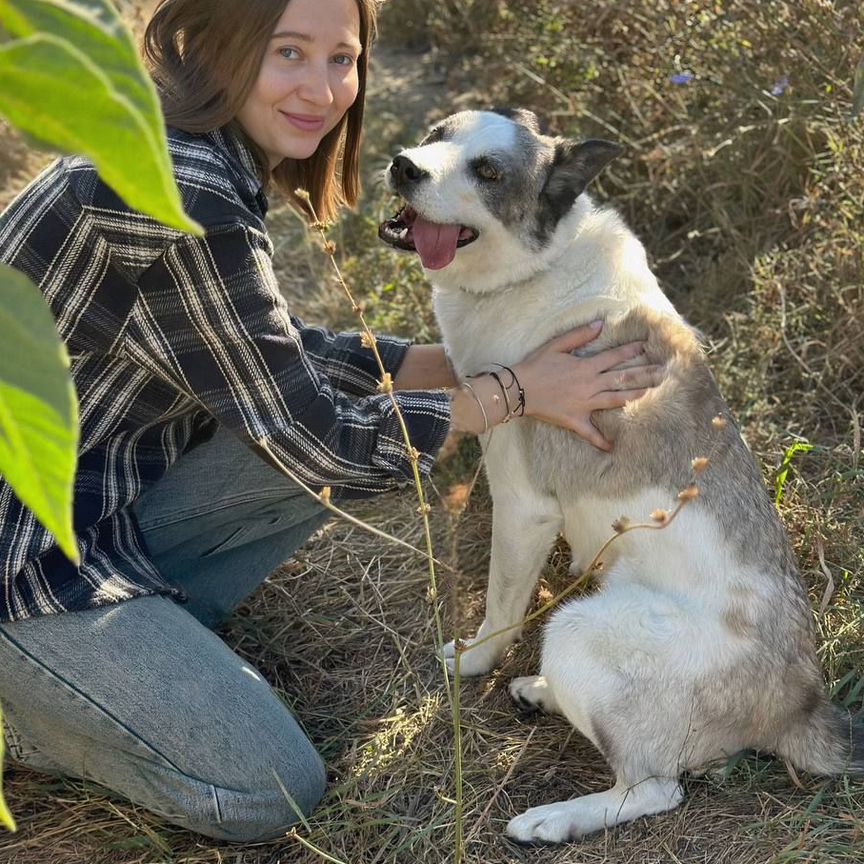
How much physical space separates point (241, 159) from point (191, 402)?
602mm

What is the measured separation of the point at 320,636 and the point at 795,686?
4.52ft

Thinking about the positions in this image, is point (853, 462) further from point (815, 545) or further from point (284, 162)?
point (284, 162)

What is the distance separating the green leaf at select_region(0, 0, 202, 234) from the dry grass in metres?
1.39

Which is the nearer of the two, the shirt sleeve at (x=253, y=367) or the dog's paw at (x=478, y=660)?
the shirt sleeve at (x=253, y=367)

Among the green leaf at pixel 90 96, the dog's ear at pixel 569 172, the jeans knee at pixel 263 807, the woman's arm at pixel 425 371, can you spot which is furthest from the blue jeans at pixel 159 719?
the green leaf at pixel 90 96

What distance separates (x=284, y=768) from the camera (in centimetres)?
235

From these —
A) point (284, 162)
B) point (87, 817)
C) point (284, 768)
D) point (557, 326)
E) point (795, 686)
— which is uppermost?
point (284, 162)

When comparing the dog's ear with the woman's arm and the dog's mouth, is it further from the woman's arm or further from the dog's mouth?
the woman's arm

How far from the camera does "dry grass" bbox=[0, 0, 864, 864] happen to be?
2.34 meters

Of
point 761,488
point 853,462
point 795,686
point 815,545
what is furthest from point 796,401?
point 795,686

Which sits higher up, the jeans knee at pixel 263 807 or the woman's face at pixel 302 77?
the woman's face at pixel 302 77

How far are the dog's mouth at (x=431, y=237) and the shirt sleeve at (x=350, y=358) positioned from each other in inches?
16.0

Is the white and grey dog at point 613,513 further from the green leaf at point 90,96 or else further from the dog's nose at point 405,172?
the green leaf at point 90,96

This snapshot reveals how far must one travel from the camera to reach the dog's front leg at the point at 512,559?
2.66 meters
